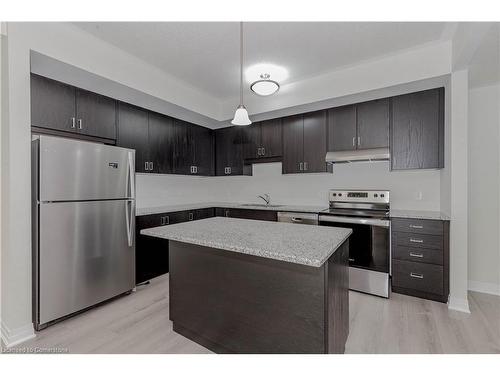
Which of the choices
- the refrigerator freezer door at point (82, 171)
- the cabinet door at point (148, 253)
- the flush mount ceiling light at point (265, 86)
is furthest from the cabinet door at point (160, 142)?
the flush mount ceiling light at point (265, 86)

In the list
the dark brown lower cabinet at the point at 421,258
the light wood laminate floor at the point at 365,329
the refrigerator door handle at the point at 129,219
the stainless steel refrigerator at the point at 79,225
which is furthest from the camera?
the refrigerator door handle at the point at 129,219

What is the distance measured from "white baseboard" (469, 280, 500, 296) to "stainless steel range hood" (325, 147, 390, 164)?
182cm

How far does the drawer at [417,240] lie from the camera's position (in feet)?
8.41

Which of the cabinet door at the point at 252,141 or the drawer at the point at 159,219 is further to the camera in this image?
the cabinet door at the point at 252,141

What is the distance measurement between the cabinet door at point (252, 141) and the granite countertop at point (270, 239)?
7.24 ft

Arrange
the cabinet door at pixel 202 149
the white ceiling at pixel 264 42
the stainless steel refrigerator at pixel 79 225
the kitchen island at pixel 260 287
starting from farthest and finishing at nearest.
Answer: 1. the cabinet door at pixel 202 149
2. the white ceiling at pixel 264 42
3. the stainless steel refrigerator at pixel 79 225
4. the kitchen island at pixel 260 287

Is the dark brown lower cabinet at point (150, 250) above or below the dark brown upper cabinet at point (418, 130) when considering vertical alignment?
below

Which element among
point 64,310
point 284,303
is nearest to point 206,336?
point 284,303

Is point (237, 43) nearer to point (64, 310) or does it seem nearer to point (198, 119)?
point (198, 119)

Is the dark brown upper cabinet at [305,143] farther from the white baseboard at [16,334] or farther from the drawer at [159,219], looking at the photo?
the white baseboard at [16,334]

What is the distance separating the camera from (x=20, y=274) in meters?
1.97

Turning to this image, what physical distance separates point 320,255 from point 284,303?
45cm

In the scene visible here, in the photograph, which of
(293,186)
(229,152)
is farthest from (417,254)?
(229,152)

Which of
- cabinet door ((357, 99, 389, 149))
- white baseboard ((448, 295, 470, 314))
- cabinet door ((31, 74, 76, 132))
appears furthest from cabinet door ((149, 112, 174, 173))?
white baseboard ((448, 295, 470, 314))
